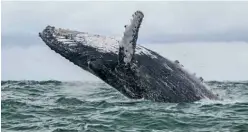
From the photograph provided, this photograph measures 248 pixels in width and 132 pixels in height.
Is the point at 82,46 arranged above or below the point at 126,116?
above

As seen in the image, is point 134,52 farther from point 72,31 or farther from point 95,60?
point 72,31

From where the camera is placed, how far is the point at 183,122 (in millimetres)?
9219

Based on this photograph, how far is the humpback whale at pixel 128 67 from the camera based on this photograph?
34.4 feet

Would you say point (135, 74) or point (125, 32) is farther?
point (135, 74)

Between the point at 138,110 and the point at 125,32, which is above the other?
the point at 125,32

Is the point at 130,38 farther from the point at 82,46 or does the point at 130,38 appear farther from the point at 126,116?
the point at 126,116

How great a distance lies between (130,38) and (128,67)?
82 centimetres

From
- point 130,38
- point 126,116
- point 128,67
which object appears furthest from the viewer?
point 128,67

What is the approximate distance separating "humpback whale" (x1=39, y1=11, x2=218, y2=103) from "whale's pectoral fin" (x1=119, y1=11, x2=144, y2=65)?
0.20m

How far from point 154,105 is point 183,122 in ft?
5.47

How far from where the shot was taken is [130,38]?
9805 millimetres

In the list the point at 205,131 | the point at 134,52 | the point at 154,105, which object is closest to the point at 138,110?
the point at 154,105

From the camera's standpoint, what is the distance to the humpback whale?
10.5 m

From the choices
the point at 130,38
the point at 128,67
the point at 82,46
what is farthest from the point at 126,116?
the point at 82,46
